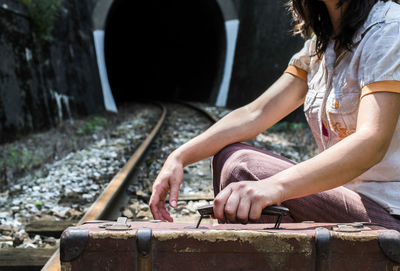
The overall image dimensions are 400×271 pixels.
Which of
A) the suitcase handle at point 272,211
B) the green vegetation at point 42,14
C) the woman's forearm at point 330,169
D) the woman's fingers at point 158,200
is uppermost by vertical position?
the green vegetation at point 42,14

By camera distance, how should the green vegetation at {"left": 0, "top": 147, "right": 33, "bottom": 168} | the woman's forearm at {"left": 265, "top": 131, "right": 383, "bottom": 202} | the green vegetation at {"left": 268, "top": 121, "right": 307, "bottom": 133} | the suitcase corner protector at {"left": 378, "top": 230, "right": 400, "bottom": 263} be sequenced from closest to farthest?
the suitcase corner protector at {"left": 378, "top": 230, "right": 400, "bottom": 263} → the woman's forearm at {"left": 265, "top": 131, "right": 383, "bottom": 202} → the green vegetation at {"left": 0, "top": 147, "right": 33, "bottom": 168} → the green vegetation at {"left": 268, "top": 121, "right": 307, "bottom": 133}

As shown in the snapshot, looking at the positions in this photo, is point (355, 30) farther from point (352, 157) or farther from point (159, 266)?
point (159, 266)

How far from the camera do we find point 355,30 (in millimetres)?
1433

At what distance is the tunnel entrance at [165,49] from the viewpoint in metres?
14.3

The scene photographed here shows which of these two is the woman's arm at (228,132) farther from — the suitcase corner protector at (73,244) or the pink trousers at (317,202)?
the suitcase corner protector at (73,244)

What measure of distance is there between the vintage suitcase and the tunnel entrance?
1183 centimetres

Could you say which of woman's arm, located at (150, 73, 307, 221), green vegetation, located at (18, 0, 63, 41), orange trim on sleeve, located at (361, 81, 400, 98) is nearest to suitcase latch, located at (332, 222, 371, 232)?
orange trim on sleeve, located at (361, 81, 400, 98)

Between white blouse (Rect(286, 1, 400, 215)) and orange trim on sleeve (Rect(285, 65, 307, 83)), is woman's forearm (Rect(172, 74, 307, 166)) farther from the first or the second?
white blouse (Rect(286, 1, 400, 215))

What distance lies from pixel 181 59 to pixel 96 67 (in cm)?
935

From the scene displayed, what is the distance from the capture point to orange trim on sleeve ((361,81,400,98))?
4.04 feet

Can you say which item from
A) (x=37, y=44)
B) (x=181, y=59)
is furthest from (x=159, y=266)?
(x=181, y=59)

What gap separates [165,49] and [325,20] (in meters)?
22.3

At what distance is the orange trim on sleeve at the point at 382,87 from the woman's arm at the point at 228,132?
60 cm

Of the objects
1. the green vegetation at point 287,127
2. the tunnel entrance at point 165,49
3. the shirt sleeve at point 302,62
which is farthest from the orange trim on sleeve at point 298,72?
the tunnel entrance at point 165,49
